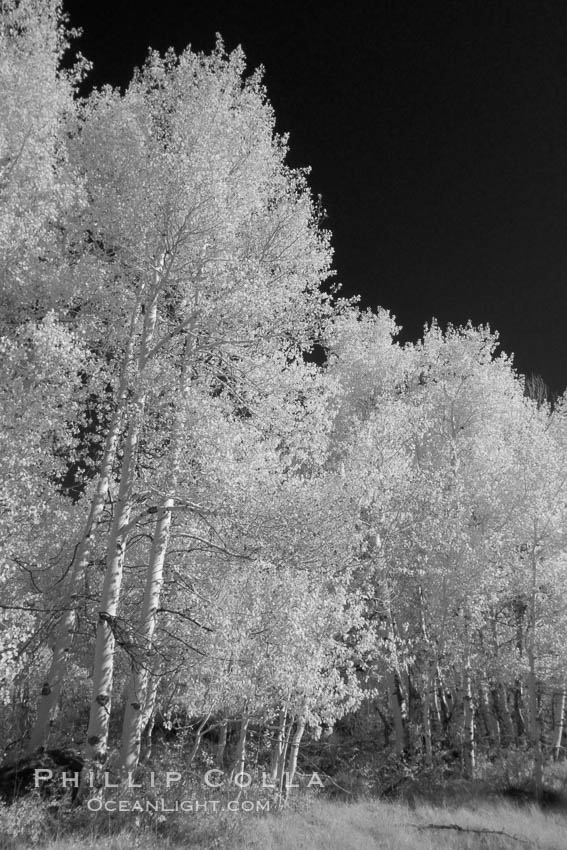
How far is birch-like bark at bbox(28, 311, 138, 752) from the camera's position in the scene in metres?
7.56

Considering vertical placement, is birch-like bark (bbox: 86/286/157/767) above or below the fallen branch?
above

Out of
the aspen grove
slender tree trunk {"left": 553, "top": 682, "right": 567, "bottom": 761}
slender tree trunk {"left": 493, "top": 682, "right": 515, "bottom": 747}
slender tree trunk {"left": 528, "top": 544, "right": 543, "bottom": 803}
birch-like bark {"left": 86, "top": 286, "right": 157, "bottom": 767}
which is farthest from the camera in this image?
slender tree trunk {"left": 493, "top": 682, "right": 515, "bottom": 747}

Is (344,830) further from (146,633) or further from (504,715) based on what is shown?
(504,715)

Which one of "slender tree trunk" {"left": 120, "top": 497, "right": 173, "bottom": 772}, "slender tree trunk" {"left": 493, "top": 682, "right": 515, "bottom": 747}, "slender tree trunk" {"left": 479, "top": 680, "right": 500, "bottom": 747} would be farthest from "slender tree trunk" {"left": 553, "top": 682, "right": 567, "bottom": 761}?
"slender tree trunk" {"left": 120, "top": 497, "right": 173, "bottom": 772}

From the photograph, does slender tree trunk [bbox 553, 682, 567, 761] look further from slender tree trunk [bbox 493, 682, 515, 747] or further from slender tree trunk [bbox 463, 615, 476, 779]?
slender tree trunk [bbox 463, 615, 476, 779]

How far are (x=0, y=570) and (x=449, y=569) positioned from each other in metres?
9.62

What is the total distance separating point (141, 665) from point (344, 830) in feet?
14.7

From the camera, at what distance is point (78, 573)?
24.8 feet

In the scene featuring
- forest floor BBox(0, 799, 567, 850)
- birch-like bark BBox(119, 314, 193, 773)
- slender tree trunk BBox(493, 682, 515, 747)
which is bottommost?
forest floor BBox(0, 799, 567, 850)

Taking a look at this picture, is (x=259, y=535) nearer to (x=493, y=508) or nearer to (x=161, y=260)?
(x=161, y=260)

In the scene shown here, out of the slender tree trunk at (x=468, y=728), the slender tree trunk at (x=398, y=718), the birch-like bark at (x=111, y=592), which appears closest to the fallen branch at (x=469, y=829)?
the slender tree trunk at (x=468, y=728)

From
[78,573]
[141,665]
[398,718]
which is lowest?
[398,718]

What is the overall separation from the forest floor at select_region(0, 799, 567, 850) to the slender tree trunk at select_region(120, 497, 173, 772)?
87cm

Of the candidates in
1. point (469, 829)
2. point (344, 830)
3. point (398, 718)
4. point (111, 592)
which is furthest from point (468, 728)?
point (111, 592)
